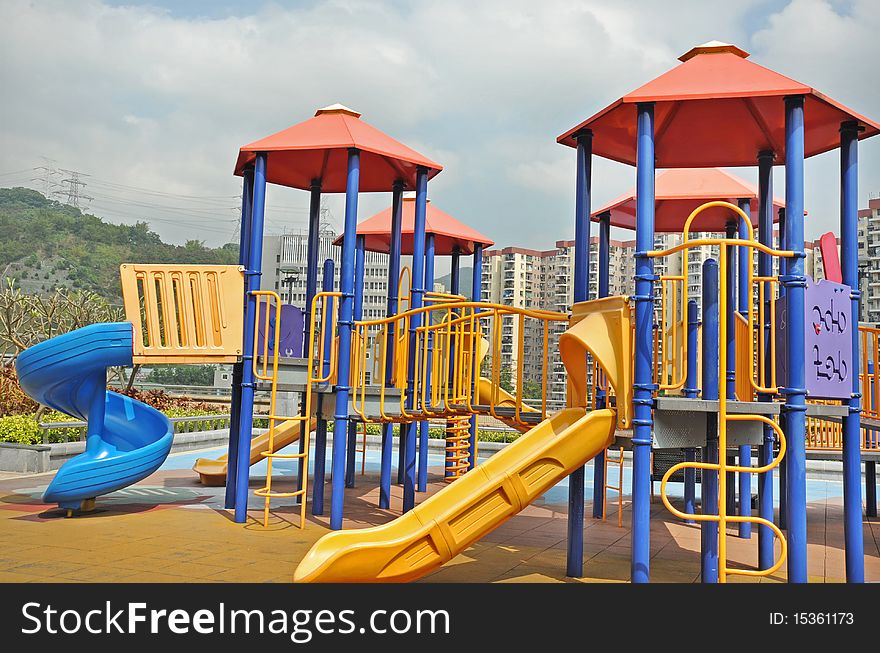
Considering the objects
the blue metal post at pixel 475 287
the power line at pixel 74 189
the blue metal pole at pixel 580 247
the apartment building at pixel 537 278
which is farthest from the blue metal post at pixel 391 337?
the power line at pixel 74 189

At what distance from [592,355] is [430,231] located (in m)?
8.09

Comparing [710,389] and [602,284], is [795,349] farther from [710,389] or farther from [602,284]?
[602,284]

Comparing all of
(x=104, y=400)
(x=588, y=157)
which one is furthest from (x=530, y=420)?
(x=104, y=400)

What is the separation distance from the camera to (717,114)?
698cm

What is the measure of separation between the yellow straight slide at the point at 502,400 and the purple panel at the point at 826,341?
2277 mm

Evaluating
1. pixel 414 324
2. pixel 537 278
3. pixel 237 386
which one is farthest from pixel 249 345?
pixel 537 278


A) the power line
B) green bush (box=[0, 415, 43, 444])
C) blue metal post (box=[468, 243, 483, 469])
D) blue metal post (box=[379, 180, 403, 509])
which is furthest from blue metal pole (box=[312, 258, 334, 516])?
the power line

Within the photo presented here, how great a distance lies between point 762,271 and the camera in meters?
8.39

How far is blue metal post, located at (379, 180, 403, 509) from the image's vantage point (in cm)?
1009

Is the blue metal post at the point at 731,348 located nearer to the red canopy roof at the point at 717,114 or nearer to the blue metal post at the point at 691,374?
the blue metal post at the point at 691,374

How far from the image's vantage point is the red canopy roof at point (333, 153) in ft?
30.4

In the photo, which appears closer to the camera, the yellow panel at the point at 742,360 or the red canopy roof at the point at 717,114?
the red canopy roof at the point at 717,114

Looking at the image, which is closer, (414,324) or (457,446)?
(414,324)

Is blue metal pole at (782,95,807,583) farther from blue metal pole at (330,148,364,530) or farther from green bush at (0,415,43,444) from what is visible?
green bush at (0,415,43,444)
